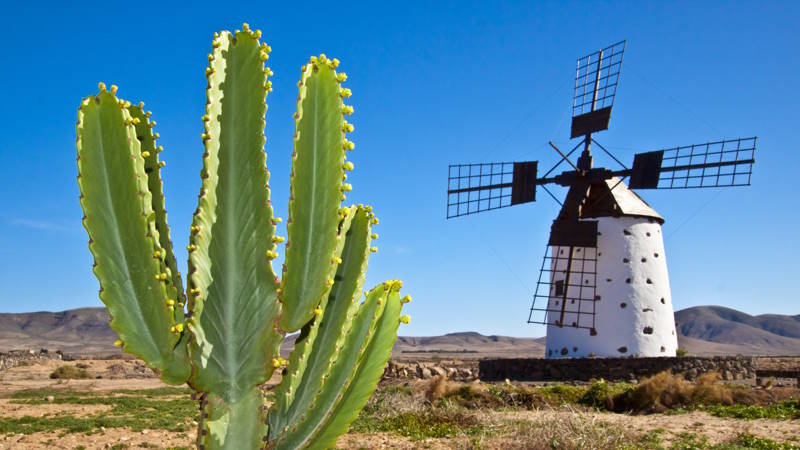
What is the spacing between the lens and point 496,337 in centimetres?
12444

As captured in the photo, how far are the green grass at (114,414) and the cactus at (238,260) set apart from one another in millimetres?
9551

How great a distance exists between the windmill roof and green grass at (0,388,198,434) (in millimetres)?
13625

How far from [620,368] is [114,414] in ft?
45.0

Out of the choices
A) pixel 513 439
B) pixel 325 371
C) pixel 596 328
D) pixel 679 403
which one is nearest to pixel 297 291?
pixel 325 371

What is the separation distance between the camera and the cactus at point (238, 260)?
3633 millimetres

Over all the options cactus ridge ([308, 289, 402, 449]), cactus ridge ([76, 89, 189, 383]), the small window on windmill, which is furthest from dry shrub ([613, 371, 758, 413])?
cactus ridge ([76, 89, 189, 383])

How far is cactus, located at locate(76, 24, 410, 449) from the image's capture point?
3.63 meters

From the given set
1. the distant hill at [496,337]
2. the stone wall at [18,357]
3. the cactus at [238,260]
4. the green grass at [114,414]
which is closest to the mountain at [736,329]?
the distant hill at [496,337]

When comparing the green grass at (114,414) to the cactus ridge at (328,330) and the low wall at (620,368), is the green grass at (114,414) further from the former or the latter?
the low wall at (620,368)

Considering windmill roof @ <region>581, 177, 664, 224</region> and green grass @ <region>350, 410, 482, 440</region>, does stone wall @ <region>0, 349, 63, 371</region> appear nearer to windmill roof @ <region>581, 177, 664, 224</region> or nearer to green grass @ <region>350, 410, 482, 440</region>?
green grass @ <region>350, 410, 482, 440</region>

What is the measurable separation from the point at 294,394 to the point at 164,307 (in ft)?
3.05

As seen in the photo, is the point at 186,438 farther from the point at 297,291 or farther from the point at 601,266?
the point at 601,266

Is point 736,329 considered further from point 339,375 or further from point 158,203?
point 158,203

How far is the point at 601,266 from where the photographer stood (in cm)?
2114
